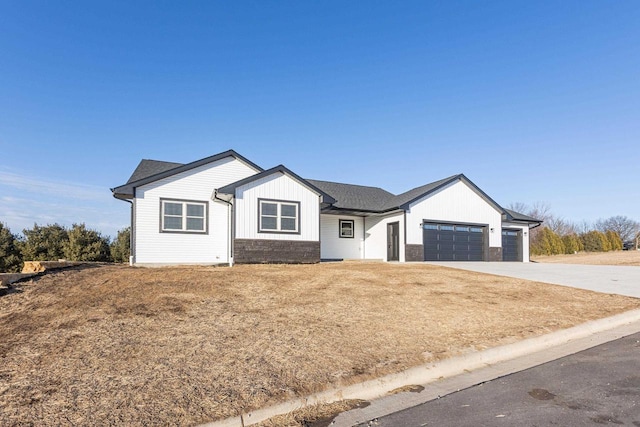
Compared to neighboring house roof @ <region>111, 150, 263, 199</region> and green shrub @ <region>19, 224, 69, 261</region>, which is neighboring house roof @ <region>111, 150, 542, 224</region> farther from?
green shrub @ <region>19, 224, 69, 261</region>

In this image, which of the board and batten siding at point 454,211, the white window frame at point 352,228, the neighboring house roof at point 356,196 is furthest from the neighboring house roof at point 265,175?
Answer: the board and batten siding at point 454,211

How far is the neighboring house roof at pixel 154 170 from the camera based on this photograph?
15539 mm

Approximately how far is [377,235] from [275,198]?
7.78 m

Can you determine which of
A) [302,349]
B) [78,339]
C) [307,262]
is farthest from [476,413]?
[307,262]

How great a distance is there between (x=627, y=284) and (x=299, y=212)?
12.0 meters

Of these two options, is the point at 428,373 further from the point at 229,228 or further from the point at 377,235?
the point at 377,235

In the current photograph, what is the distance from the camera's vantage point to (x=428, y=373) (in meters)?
5.12

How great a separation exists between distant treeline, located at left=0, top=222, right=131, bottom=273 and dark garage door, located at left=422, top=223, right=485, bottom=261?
17.3 metres

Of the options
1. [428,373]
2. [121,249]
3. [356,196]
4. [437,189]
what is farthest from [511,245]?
[121,249]

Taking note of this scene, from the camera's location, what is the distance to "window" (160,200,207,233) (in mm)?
16156

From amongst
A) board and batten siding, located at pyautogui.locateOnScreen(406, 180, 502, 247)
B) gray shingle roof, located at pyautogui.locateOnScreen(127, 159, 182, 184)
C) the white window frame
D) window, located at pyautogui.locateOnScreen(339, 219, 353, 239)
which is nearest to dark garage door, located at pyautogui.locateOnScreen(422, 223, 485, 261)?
board and batten siding, located at pyautogui.locateOnScreen(406, 180, 502, 247)

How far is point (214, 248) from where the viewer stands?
16953 mm

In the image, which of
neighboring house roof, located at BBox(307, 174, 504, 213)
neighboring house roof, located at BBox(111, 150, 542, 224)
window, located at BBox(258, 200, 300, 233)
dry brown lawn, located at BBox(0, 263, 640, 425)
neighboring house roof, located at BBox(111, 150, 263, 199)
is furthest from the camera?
neighboring house roof, located at BBox(307, 174, 504, 213)

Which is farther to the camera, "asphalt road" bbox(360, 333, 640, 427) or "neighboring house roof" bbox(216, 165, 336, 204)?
"neighboring house roof" bbox(216, 165, 336, 204)
